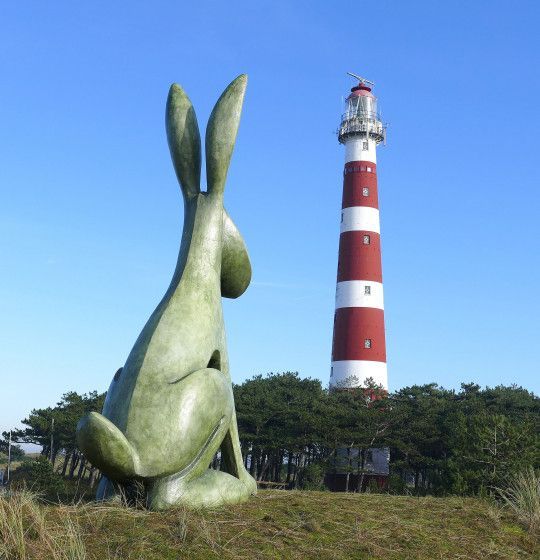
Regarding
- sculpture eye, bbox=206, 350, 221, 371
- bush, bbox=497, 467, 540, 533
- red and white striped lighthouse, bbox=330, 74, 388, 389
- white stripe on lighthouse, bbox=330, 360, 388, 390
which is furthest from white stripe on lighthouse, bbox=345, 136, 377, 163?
sculpture eye, bbox=206, 350, 221, 371

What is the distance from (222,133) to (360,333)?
22937 mm

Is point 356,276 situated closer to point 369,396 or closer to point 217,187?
point 369,396

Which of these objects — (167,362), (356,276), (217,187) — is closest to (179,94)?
(217,187)

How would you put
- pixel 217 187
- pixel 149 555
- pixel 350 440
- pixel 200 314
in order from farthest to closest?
pixel 350 440 → pixel 217 187 → pixel 200 314 → pixel 149 555

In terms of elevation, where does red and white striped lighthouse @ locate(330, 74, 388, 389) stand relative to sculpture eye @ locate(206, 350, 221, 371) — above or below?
above

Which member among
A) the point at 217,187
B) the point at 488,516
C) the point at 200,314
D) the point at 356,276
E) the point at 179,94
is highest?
the point at 356,276

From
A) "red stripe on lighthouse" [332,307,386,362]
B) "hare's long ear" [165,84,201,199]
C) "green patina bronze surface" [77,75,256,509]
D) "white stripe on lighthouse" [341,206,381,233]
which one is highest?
"white stripe on lighthouse" [341,206,381,233]

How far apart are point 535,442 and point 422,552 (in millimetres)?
10041

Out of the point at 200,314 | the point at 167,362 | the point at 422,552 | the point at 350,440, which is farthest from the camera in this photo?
the point at 350,440

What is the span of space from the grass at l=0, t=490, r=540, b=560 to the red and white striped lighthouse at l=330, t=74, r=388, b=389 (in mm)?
22081

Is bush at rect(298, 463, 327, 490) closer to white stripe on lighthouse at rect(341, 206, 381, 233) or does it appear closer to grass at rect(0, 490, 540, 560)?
white stripe on lighthouse at rect(341, 206, 381, 233)

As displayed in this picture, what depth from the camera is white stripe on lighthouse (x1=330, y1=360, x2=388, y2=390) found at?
32125 millimetres

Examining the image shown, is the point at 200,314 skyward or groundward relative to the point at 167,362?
skyward

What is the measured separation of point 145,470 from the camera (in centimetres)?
795
